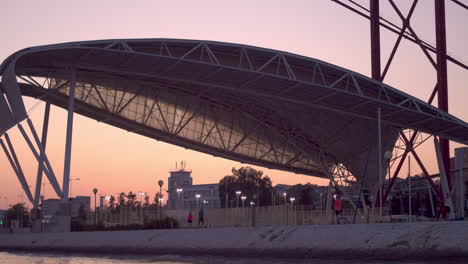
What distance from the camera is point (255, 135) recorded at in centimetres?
6481

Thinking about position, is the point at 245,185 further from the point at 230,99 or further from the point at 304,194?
the point at 230,99

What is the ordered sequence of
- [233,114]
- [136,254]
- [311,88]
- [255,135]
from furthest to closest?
1. [255,135]
2. [233,114]
3. [311,88]
4. [136,254]

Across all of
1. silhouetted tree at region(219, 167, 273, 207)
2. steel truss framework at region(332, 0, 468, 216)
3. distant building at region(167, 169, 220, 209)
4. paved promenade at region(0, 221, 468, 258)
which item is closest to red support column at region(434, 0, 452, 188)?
steel truss framework at region(332, 0, 468, 216)

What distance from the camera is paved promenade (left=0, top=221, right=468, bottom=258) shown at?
2533 centimetres

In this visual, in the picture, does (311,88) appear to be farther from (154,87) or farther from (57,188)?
(57,188)

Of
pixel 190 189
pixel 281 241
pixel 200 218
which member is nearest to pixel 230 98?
pixel 200 218

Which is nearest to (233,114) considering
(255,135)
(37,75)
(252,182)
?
(255,135)

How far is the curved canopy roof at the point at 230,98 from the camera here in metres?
42.9

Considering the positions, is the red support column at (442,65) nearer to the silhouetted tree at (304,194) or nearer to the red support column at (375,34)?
the red support column at (375,34)

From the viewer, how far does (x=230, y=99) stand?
55875mm

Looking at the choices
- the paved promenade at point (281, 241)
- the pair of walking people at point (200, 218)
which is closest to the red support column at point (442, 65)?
the pair of walking people at point (200, 218)

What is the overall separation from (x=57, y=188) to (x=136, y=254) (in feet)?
26.6

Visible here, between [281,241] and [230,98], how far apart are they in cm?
2478

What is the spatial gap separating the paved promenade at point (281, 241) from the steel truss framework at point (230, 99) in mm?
4339
